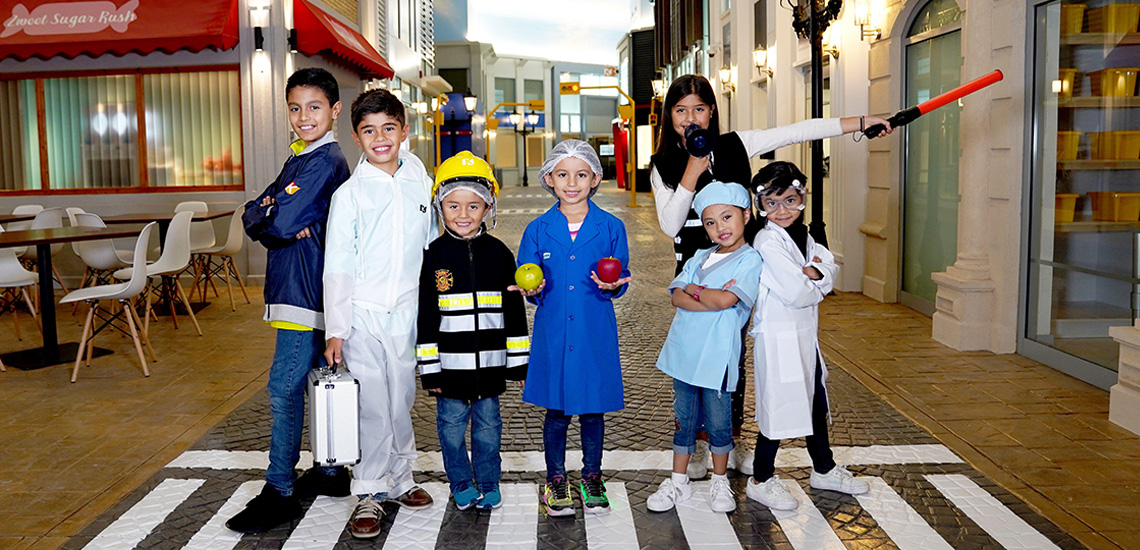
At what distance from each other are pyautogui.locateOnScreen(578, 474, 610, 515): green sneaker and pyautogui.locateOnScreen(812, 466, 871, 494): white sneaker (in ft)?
3.08

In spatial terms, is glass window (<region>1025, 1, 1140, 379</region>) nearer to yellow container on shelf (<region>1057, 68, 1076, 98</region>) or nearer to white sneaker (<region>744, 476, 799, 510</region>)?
yellow container on shelf (<region>1057, 68, 1076, 98</region>)

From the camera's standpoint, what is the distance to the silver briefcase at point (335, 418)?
356 cm

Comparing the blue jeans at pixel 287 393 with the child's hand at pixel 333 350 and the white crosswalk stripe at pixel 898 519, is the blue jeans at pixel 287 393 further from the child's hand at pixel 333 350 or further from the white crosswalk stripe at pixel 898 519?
the white crosswalk stripe at pixel 898 519

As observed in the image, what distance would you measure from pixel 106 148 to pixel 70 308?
2.69m

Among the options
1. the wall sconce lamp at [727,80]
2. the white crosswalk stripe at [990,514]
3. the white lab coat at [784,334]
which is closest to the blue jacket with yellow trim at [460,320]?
the white lab coat at [784,334]

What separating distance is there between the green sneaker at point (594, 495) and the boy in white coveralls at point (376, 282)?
2.61 ft

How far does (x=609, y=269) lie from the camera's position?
3.57 m

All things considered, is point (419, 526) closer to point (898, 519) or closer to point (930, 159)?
point (898, 519)

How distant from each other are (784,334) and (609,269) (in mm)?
808

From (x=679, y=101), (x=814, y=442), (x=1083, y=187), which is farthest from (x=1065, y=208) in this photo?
(x=679, y=101)

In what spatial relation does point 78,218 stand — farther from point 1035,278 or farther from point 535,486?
point 1035,278

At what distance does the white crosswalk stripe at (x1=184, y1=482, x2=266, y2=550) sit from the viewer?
3.64 metres

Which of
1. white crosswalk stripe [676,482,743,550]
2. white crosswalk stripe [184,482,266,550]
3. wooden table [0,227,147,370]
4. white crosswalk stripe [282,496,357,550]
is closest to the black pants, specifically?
white crosswalk stripe [676,482,743,550]

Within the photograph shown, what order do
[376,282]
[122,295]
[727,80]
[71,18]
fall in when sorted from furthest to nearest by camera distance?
[727,80], [71,18], [122,295], [376,282]
